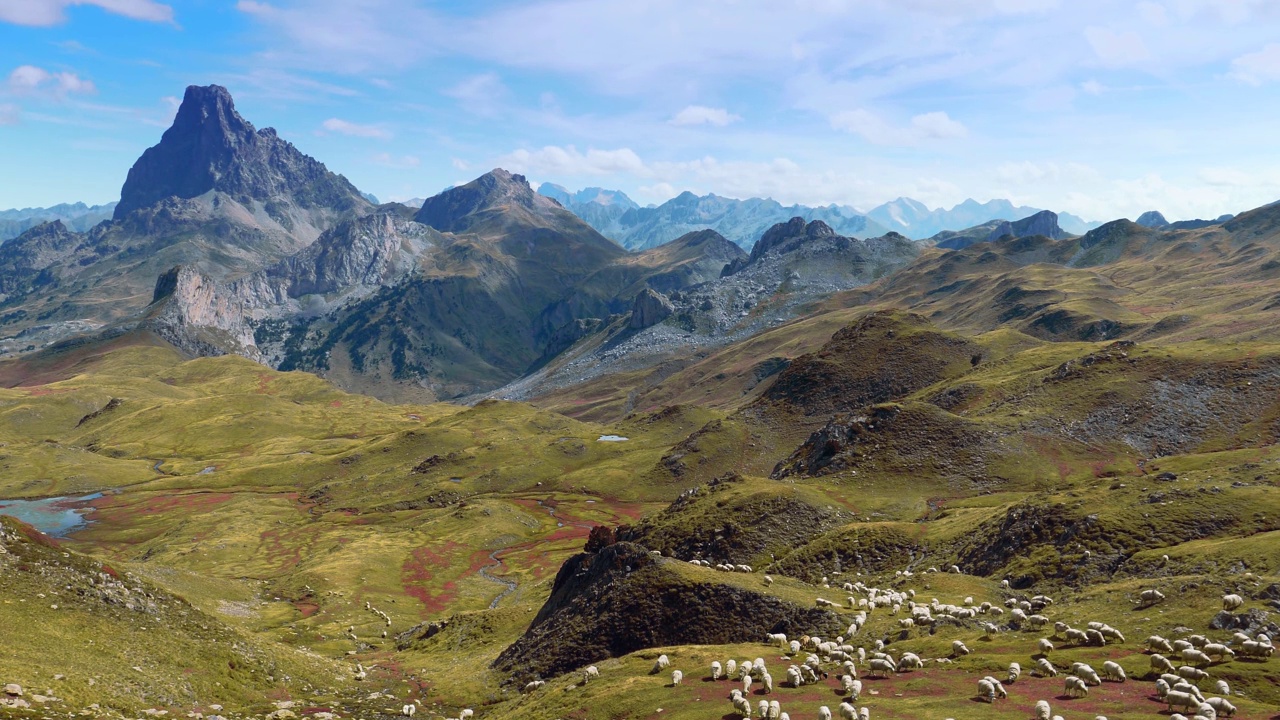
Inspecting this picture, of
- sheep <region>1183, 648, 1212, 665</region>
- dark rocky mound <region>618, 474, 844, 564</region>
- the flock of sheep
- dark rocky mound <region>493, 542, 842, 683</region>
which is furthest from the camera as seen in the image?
dark rocky mound <region>618, 474, 844, 564</region>

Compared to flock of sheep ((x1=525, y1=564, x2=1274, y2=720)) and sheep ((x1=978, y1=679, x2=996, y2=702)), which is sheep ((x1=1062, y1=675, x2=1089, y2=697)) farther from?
sheep ((x1=978, y1=679, x2=996, y2=702))

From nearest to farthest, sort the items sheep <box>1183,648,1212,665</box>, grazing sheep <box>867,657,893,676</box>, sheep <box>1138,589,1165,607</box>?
sheep <box>1183,648,1212,665</box> < grazing sheep <box>867,657,893,676</box> < sheep <box>1138,589,1165,607</box>

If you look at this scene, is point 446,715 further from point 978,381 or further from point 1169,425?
point 978,381

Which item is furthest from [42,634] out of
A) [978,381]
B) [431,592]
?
[978,381]

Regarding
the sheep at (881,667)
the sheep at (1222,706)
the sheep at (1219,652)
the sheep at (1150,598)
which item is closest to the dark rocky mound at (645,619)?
the sheep at (881,667)

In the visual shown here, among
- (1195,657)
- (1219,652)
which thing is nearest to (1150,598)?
(1219,652)

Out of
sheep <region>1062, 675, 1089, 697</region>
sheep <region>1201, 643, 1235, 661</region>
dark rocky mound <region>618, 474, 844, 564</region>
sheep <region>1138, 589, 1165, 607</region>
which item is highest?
sheep <region>1201, 643, 1235, 661</region>

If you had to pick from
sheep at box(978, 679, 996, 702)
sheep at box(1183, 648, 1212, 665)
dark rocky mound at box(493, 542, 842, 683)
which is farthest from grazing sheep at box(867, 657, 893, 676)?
sheep at box(1183, 648, 1212, 665)
